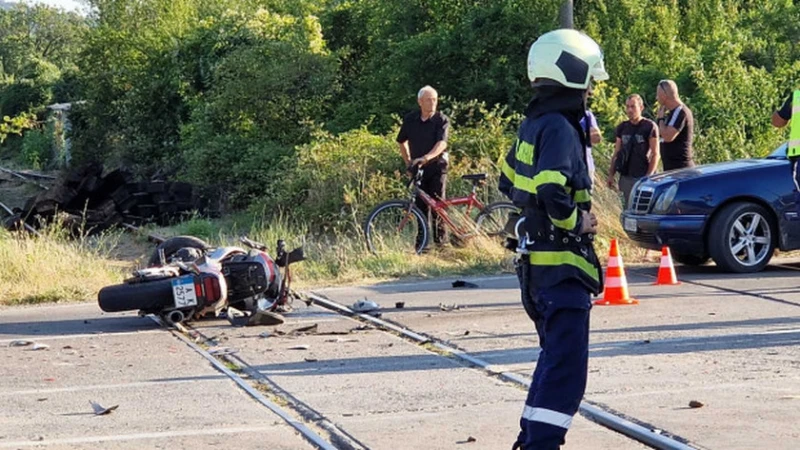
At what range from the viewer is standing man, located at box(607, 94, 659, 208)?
533 inches

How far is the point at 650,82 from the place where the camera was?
21.9 m

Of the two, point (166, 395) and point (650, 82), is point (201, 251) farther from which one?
point (650, 82)

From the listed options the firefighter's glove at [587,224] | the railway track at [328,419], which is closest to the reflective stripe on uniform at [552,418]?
the firefighter's glove at [587,224]

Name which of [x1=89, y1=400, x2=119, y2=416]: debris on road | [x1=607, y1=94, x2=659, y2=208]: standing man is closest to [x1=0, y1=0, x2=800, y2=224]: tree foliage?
[x1=607, y1=94, x2=659, y2=208]: standing man

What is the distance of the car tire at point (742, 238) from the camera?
12414mm

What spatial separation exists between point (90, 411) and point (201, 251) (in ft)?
13.5

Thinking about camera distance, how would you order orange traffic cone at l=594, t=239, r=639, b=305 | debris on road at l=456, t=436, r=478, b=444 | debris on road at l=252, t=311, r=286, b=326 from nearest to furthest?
debris on road at l=456, t=436, r=478, b=444, debris on road at l=252, t=311, r=286, b=326, orange traffic cone at l=594, t=239, r=639, b=305

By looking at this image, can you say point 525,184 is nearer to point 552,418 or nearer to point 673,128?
point 552,418

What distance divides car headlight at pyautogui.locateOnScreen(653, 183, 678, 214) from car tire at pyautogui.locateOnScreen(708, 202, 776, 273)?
1.60ft

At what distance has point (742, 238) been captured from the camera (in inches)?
493

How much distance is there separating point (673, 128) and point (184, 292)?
5975 mm

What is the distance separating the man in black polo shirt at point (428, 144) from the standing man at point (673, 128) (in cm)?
247

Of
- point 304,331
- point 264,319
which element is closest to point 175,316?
point 264,319

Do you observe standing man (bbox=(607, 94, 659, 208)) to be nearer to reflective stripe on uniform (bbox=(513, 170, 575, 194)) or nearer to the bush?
reflective stripe on uniform (bbox=(513, 170, 575, 194))
